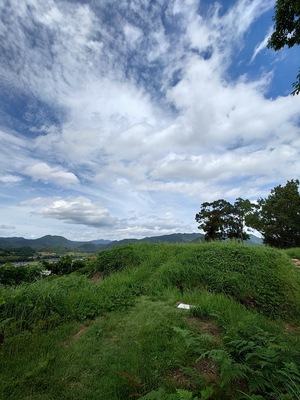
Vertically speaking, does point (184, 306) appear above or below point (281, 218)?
below

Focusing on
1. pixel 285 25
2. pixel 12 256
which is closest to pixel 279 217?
pixel 285 25

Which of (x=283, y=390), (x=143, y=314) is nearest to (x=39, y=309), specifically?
(x=143, y=314)

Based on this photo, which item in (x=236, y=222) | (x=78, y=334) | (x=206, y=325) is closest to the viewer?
(x=78, y=334)

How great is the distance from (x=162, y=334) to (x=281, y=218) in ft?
99.5

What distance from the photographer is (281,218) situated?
29719mm

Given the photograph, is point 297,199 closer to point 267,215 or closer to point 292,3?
point 267,215

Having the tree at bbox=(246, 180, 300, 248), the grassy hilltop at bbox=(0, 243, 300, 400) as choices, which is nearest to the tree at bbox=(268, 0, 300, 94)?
the grassy hilltop at bbox=(0, 243, 300, 400)

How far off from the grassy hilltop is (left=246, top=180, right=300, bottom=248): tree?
24.8 meters

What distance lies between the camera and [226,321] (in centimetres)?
466

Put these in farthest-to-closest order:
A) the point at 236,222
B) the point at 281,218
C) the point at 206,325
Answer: the point at 236,222 → the point at 281,218 → the point at 206,325

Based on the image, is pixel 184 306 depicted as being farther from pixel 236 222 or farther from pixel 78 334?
pixel 236 222

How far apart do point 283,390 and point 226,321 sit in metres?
2.20

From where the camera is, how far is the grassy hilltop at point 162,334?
281cm

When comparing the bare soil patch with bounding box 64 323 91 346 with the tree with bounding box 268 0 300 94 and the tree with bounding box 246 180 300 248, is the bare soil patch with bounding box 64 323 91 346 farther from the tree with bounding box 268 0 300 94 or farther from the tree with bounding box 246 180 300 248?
the tree with bounding box 246 180 300 248
